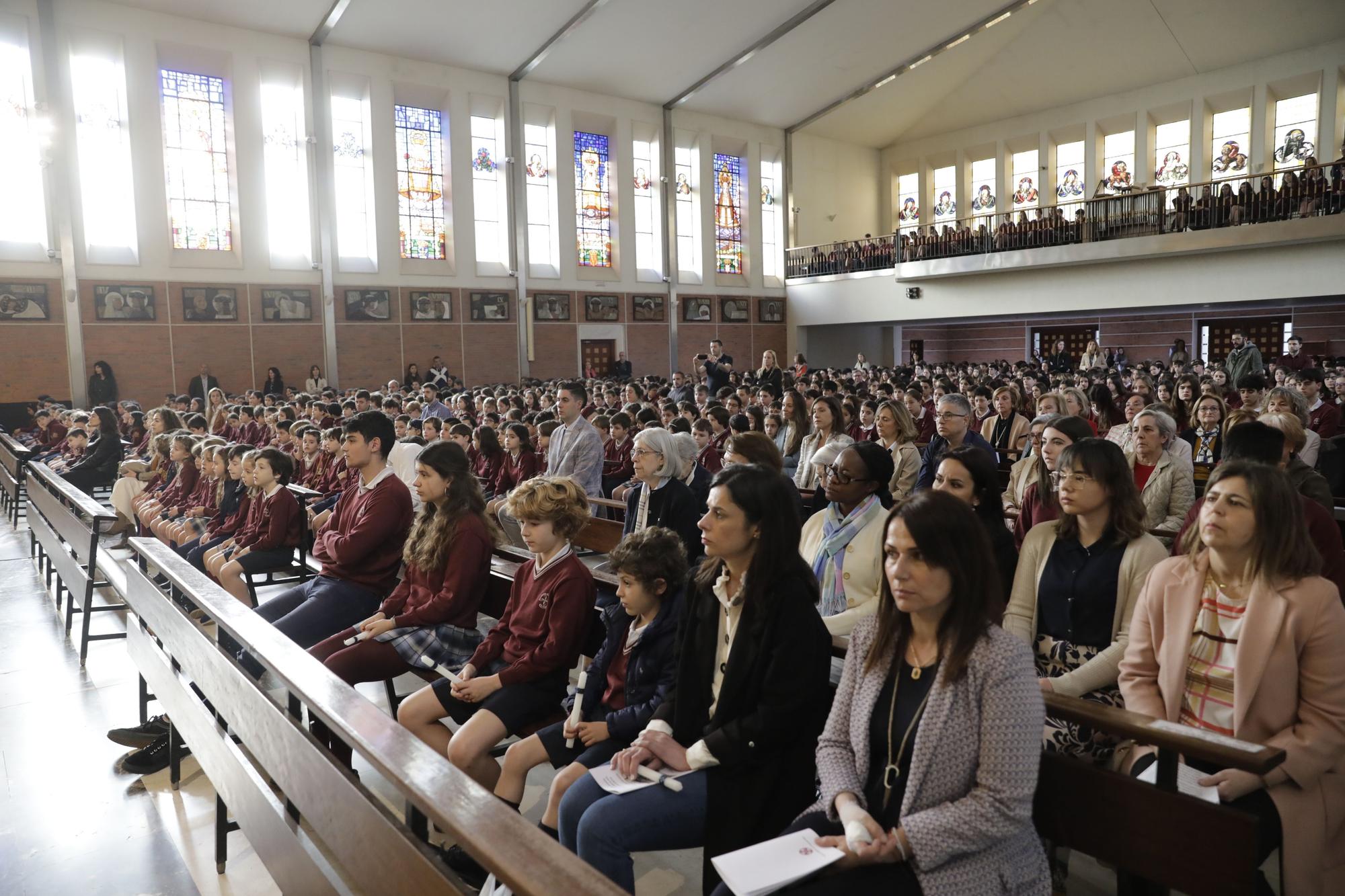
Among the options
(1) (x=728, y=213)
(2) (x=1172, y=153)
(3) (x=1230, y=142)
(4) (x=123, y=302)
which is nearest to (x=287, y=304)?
(4) (x=123, y=302)

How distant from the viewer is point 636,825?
2.23 m

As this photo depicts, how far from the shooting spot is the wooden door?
2336 cm

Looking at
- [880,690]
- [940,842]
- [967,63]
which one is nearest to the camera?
[940,842]

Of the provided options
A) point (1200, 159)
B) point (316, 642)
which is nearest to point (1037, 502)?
point (316, 642)

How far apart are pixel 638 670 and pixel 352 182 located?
1949 centimetres

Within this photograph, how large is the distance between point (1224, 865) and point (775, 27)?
21447 mm

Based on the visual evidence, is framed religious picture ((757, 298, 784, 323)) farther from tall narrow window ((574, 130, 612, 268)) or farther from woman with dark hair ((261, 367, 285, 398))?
woman with dark hair ((261, 367, 285, 398))

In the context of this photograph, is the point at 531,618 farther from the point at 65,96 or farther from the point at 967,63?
the point at 967,63

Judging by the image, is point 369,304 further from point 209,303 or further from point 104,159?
point 104,159

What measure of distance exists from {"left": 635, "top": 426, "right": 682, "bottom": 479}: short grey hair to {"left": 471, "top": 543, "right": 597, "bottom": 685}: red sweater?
50.0 inches

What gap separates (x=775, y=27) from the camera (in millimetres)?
20406

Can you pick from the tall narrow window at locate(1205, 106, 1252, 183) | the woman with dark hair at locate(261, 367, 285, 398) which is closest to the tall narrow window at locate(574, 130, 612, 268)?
the woman with dark hair at locate(261, 367, 285, 398)

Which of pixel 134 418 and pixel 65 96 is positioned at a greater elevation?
pixel 65 96

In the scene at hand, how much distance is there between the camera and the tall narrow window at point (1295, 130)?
786 inches
